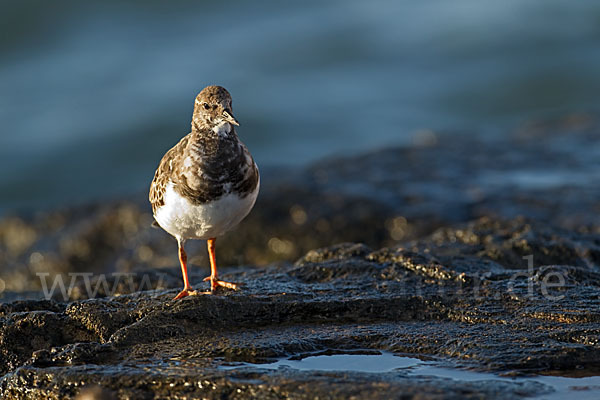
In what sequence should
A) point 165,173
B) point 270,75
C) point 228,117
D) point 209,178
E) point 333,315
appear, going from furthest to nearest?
point 270,75
point 165,173
point 228,117
point 209,178
point 333,315

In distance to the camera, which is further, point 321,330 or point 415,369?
point 321,330

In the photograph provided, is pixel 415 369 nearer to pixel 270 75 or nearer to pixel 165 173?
pixel 165 173

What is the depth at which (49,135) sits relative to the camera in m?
15.2

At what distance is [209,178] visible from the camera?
A: 4.40 metres

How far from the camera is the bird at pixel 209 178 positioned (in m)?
4.41

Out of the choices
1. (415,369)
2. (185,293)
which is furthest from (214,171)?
(415,369)

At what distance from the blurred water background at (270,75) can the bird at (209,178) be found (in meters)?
9.28

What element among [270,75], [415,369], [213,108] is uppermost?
[270,75]

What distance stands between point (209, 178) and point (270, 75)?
12597 mm

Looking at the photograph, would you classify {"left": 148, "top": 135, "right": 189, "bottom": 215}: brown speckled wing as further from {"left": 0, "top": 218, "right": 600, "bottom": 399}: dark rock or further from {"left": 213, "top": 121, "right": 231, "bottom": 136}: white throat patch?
{"left": 0, "top": 218, "right": 600, "bottom": 399}: dark rock

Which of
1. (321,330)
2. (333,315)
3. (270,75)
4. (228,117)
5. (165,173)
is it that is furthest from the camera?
(270,75)

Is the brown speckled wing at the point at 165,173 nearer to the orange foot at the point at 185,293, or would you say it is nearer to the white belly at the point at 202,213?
the white belly at the point at 202,213

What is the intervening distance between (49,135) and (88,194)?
2.18 meters

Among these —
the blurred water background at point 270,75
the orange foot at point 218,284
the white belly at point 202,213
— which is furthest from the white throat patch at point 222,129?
the blurred water background at point 270,75
